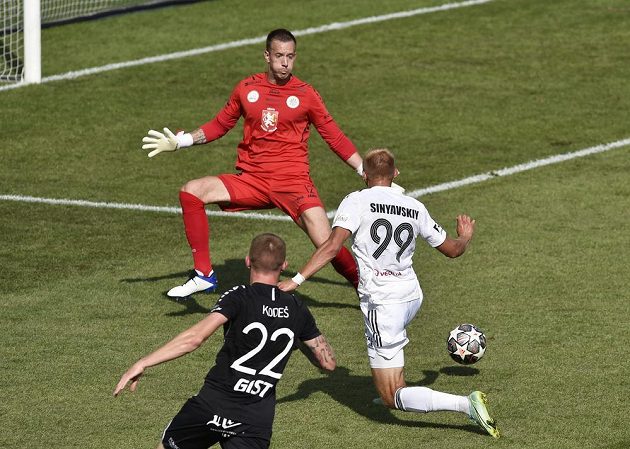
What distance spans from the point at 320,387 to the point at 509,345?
2048mm

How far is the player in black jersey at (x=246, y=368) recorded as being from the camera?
8.63 metres

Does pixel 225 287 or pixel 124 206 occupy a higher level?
pixel 124 206

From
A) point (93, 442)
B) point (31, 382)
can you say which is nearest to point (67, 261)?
point (31, 382)

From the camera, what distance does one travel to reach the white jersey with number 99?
10492mm

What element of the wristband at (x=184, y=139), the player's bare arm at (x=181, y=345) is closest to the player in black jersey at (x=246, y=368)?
the player's bare arm at (x=181, y=345)

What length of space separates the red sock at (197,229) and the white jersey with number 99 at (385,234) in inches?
127

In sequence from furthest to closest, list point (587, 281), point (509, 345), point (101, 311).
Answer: point (587, 281) → point (101, 311) → point (509, 345)

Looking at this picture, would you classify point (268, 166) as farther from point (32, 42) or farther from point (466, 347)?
point (32, 42)

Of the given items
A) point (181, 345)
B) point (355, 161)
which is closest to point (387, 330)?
point (181, 345)

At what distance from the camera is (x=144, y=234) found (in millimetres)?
16516

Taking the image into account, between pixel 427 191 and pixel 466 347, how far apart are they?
6772 millimetres

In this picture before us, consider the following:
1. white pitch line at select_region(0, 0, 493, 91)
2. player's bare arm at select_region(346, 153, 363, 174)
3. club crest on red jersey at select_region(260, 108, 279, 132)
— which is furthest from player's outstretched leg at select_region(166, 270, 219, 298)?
white pitch line at select_region(0, 0, 493, 91)

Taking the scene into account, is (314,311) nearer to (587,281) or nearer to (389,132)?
(587,281)

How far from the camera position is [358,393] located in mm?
11672
